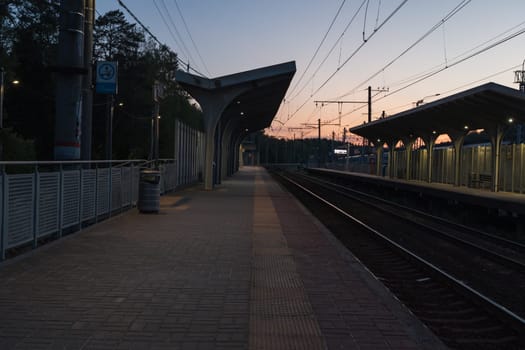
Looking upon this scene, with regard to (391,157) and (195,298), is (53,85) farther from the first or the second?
(195,298)

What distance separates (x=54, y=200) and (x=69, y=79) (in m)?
2.95

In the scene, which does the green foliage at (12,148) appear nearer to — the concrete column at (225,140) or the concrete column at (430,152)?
the concrete column at (225,140)

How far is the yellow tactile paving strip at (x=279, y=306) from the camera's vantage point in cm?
455

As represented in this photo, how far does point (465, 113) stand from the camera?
23.3 metres

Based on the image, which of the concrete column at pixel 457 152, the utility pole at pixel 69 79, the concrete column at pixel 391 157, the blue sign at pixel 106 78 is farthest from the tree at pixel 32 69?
the utility pole at pixel 69 79

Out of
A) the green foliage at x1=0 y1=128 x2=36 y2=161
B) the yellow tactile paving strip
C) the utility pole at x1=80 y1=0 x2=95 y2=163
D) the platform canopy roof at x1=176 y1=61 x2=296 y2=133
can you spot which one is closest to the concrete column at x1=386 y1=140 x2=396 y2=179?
the platform canopy roof at x1=176 y1=61 x2=296 y2=133

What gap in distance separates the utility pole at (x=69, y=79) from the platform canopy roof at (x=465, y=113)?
43.5ft

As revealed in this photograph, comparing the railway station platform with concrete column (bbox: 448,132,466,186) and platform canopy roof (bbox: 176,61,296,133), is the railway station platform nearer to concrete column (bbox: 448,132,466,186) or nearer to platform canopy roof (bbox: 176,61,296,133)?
platform canopy roof (bbox: 176,61,296,133)

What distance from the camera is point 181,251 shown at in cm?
880

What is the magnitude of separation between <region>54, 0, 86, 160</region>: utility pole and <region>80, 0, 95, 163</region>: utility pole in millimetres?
516

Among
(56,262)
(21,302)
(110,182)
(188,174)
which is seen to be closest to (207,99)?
(188,174)

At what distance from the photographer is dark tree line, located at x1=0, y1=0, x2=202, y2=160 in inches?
A: 1526

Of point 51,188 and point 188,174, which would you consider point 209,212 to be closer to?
point 51,188

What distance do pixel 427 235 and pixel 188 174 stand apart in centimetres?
1698
